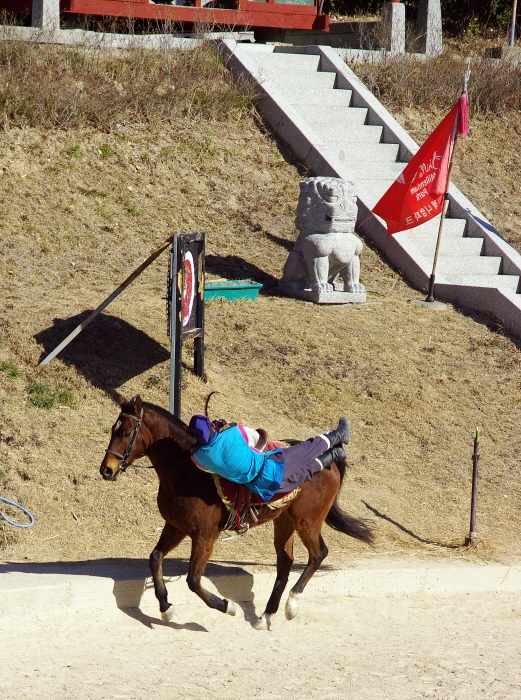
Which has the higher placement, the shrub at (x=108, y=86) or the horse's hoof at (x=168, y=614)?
the shrub at (x=108, y=86)

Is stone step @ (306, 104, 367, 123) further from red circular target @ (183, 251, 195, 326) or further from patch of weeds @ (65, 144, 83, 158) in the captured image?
red circular target @ (183, 251, 195, 326)

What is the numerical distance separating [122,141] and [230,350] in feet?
17.5

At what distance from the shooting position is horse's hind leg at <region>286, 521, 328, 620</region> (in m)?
6.81

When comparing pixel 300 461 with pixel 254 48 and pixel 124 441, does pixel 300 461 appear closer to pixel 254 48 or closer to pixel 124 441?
pixel 124 441

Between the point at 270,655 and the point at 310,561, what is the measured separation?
0.83 m

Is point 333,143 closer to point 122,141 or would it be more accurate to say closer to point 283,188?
point 283,188

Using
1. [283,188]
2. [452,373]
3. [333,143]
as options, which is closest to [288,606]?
[452,373]

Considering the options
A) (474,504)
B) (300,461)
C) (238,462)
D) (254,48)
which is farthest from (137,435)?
(254,48)

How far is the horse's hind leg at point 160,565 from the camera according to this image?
6.41 metres

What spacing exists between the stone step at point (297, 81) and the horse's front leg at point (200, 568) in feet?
39.1

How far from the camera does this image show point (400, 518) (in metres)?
9.01

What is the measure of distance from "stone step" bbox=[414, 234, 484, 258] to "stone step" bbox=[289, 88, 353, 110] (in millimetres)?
3840

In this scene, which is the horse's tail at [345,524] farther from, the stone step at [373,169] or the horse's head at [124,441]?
the stone step at [373,169]

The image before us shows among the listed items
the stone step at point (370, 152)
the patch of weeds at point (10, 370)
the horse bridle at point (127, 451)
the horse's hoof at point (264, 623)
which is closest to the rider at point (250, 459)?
the horse bridle at point (127, 451)
